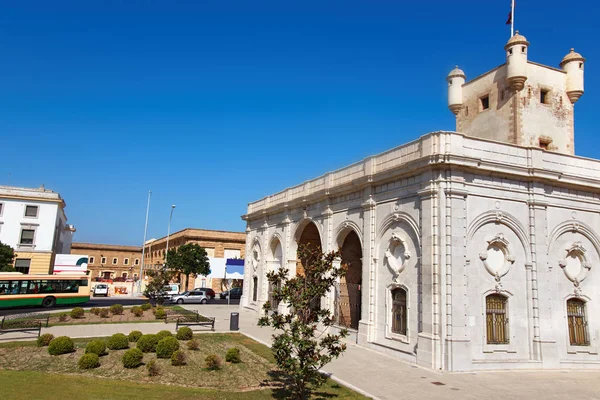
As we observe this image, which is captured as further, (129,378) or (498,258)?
(498,258)

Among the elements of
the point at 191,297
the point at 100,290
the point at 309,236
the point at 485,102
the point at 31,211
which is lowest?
the point at 100,290

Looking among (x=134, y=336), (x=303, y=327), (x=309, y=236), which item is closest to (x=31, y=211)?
(x=309, y=236)

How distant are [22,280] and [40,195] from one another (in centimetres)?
2013

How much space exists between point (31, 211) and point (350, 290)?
42527mm

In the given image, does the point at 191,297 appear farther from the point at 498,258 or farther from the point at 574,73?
the point at 574,73

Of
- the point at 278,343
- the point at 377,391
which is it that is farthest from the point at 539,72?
the point at 278,343

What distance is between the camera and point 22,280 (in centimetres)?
3450

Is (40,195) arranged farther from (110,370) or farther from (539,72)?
(539,72)

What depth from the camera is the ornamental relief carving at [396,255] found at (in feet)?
62.9

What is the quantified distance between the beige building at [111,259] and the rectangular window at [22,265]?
3632cm

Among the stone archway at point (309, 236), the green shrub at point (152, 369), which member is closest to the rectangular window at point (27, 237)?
the stone archway at point (309, 236)

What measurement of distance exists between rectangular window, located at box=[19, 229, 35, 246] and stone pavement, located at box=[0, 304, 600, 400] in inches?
1763

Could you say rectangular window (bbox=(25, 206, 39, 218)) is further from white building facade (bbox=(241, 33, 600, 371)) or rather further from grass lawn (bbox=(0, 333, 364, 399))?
white building facade (bbox=(241, 33, 600, 371))

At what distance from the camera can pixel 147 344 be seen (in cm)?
1775
